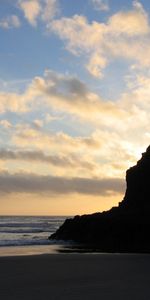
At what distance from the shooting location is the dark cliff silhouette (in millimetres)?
42537

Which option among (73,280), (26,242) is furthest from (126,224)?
(73,280)

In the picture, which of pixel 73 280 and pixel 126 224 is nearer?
pixel 73 280

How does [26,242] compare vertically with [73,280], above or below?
above

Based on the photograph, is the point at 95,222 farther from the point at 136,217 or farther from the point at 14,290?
the point at 14,290

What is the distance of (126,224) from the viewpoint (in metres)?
45.8

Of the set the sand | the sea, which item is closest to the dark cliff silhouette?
the sea

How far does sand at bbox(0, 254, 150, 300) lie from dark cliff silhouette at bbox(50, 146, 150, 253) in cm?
1554

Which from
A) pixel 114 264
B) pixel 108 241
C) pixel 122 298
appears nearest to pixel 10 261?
pixel 114 264

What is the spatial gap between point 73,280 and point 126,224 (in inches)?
1119

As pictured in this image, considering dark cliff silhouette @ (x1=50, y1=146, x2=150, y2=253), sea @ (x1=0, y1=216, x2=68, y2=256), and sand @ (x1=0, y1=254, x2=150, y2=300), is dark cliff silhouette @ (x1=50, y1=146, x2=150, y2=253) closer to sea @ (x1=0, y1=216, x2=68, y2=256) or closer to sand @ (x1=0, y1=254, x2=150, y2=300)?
sea @ (x1=0, y1=216, x2=68, y2=256)

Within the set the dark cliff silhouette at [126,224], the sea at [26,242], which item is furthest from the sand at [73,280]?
the dark cliff silhouette at [126,224]

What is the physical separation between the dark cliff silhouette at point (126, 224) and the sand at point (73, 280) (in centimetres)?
1554

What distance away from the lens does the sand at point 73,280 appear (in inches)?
571

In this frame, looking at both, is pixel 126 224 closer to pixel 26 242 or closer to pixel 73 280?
pixel 26 242
